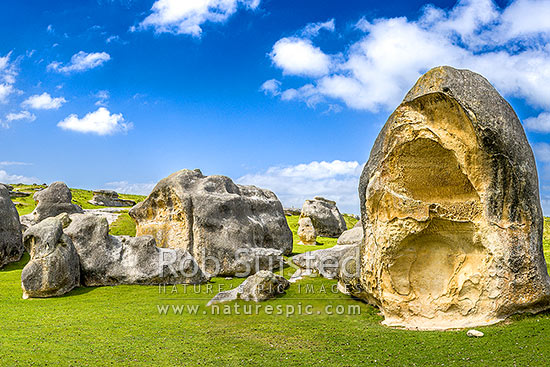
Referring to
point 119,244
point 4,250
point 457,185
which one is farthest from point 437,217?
point 4,250

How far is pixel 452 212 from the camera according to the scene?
11.7m

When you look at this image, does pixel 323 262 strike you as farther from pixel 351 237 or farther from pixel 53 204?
pixel 53 204

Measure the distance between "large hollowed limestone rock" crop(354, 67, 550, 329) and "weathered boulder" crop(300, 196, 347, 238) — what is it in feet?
78.0

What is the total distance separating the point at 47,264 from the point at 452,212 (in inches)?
497

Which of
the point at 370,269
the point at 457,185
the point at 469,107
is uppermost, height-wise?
the point at 469,107

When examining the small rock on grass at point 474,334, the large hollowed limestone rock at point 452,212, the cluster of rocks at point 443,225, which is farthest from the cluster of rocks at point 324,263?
the small rock on grass at point 474,334

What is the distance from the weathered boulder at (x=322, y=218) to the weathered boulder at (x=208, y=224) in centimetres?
1333

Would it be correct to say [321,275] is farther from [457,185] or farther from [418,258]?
[457,185]

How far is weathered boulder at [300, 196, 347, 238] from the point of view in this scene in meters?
37.0

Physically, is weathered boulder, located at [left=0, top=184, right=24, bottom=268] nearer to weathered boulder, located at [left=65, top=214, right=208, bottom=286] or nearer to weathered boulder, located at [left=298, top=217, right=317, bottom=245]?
weathered boulder, located at [left=65, top=214, right=208, bottom=286]

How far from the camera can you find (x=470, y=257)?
11.8 meters

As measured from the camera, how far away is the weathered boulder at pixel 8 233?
22.2 meters

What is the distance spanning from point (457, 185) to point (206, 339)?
284 inches

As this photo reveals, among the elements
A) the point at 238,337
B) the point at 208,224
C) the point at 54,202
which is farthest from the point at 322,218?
the point at 238,337
